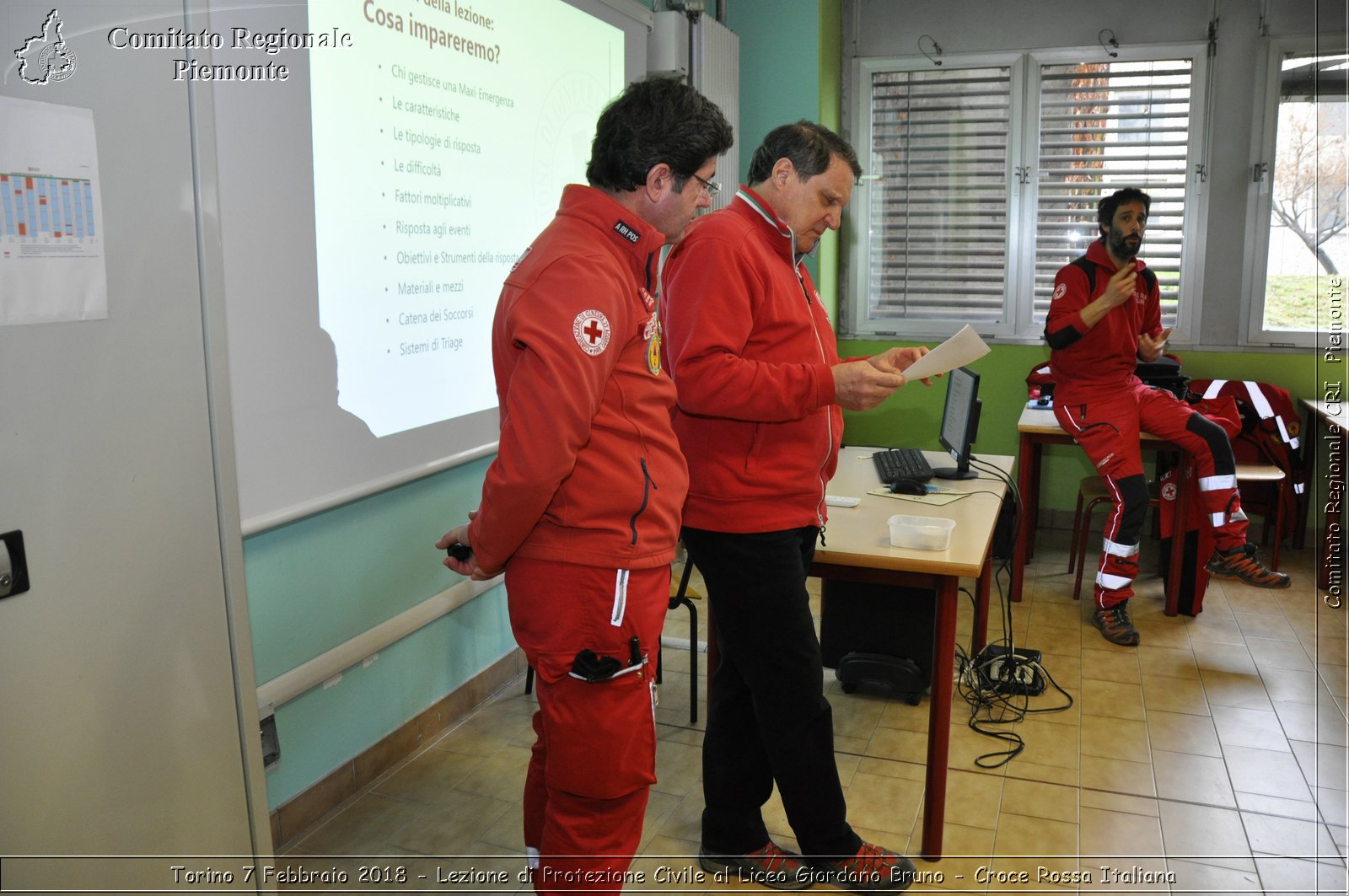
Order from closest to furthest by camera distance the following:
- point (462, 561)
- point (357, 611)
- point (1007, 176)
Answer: point (462, 561) → point (357, 611) → point (1007, 176)

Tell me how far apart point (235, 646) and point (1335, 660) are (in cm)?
370

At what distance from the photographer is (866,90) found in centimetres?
536

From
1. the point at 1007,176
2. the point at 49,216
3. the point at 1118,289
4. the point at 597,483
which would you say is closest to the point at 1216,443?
the point at 1118,289

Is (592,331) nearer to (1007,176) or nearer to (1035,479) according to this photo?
(1035,479)

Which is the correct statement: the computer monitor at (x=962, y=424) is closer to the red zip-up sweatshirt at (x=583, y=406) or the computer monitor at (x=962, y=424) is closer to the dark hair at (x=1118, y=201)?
the dark hair at (x=1118, y=201)

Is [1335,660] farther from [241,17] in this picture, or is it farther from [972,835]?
[241,17]

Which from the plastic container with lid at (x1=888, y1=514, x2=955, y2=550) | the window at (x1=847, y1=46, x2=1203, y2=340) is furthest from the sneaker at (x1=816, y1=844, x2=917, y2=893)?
the window at (x1=847, y1=46, x2=1203, y2=340)

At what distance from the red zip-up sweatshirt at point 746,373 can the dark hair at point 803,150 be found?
0.29 feet

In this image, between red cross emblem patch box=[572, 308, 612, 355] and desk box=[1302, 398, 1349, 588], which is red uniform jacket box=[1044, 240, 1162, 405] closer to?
desk box=[1302, 398, 1349, 588]

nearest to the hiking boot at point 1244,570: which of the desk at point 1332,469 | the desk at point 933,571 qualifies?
the desk at point 1332,469

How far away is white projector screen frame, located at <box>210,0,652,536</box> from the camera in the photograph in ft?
6.77

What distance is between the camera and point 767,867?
7.20 ft

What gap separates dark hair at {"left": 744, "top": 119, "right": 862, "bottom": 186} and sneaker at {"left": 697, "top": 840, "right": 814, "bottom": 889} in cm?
151

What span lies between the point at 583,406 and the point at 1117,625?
3028mm
